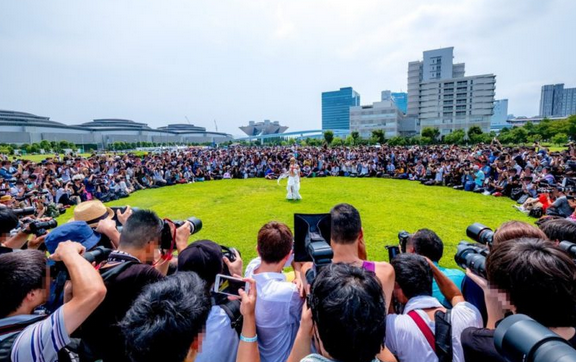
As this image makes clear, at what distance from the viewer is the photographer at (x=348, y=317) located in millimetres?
1128

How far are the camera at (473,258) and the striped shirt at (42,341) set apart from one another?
2.34m

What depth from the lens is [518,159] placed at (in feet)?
48.1

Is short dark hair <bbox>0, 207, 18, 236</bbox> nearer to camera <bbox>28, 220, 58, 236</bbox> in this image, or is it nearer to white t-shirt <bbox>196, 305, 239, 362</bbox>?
camera <bbox>28, 220, 58, 236</bbox>

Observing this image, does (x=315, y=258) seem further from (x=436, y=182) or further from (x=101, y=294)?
(x=436, y=182)

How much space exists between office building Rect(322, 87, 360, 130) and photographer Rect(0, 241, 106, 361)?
164 m

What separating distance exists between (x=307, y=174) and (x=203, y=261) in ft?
57.0

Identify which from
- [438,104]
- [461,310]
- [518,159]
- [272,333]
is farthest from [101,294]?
[438,104]

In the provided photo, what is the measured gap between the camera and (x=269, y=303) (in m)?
1.98

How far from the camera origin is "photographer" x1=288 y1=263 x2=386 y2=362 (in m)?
1.13

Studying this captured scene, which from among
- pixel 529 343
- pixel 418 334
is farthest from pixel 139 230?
pixel 529 343

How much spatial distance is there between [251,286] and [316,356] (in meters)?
0.71

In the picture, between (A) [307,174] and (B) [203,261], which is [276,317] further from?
(A) [307,174]

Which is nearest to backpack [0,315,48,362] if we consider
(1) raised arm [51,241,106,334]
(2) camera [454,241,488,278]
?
(1) raised arm [51,241,106,334]

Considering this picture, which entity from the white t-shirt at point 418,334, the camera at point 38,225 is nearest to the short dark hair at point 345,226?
the white t-shirt at point 418,334
